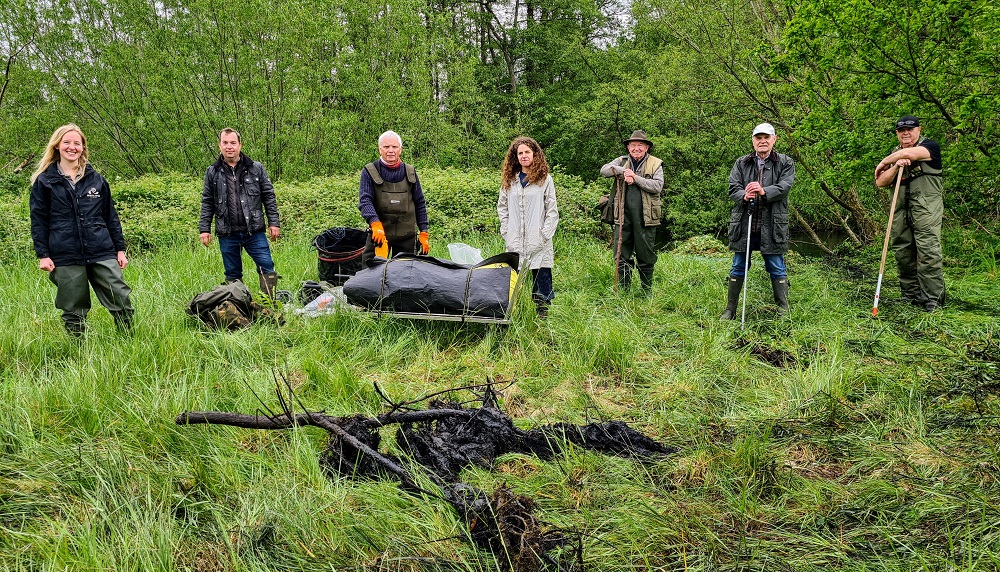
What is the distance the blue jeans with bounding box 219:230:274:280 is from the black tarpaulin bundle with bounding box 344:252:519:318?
1.58 m

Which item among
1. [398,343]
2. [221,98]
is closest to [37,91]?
[221,98]

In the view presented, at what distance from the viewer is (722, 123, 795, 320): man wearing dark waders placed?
16.7ft

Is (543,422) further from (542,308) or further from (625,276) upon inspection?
(625,276)

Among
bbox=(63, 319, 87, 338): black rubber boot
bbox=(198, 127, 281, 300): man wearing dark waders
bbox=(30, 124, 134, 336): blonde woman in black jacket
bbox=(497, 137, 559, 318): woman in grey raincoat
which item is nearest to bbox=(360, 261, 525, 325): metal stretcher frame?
bbox=(497, 137, 559, 318): woman in grey raincoat

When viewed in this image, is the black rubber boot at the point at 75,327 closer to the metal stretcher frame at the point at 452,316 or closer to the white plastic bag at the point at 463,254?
the metal stretcher frame at the point at 452,316

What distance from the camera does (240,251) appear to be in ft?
18.0

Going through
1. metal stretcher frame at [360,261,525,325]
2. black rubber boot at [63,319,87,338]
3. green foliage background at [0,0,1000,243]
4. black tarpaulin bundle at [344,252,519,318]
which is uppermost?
green foliage background at [0,0,1000,243]

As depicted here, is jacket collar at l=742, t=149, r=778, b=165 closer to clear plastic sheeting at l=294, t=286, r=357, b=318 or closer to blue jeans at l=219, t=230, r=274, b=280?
clear plastic sheeting at l=294, t=286, r=357, b=318

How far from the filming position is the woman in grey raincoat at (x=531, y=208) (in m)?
5.12

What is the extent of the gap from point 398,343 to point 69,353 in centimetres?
212

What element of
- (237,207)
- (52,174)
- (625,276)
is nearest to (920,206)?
(625,276)

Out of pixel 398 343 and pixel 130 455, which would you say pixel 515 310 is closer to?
pixel 398 343

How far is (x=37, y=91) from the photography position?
1206cm

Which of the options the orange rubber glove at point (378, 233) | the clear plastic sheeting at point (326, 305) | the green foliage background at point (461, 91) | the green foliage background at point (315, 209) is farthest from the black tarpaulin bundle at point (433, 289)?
the green foliage background at point (461, 91)
